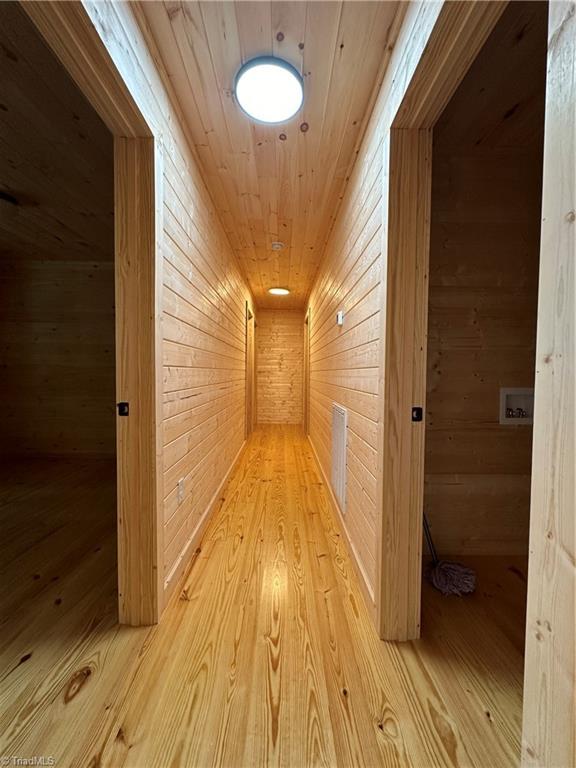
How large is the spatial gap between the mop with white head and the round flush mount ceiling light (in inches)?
96.3

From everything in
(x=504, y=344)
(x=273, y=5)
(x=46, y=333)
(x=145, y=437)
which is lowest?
(x=145, y=437)

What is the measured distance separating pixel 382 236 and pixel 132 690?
1.97 meters

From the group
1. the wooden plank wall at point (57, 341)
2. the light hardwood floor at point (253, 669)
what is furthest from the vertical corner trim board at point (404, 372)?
the wooden plank wall at point (57, 341)

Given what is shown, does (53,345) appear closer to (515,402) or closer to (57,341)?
(57,341)

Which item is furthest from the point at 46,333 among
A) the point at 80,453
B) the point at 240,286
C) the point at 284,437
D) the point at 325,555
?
the point at 325,555

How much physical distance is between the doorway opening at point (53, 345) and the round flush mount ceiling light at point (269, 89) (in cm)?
86

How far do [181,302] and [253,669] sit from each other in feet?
5.48

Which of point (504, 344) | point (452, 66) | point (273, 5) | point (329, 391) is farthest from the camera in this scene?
point (329, 391)

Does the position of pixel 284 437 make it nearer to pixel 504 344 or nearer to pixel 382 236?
pixel 504 344

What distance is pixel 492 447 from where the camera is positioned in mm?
1825

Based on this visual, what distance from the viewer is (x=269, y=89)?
137 centimetres

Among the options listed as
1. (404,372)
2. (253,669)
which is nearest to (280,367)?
(404,372)

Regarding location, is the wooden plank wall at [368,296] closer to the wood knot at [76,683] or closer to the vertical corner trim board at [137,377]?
the vertical corner trim board at [137,377]

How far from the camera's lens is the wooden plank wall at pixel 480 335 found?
174 centimetres
